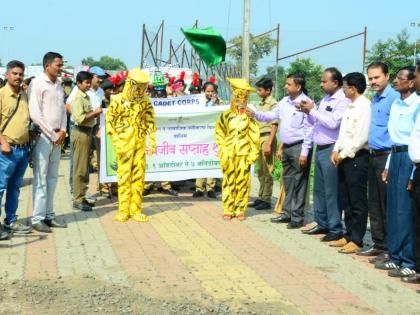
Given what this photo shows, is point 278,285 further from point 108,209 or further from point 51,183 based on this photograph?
point 108,209

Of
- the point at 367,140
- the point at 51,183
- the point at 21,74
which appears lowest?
the point at 51,183

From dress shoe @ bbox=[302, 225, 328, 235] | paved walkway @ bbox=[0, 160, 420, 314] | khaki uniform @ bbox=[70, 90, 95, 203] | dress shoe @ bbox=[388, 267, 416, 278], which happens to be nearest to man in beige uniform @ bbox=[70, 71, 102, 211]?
khaki uniform @ bbox=[70, 90, 95, 203]

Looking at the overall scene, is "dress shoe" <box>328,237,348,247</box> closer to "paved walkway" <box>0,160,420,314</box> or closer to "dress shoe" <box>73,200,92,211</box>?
"paved walkway" <box>0,160,420,314</box>

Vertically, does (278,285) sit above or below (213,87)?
below

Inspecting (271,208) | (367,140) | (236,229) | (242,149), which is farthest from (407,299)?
(271,208)

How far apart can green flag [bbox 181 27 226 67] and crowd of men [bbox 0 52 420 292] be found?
1.26 meters

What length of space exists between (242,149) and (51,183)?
8.37ft

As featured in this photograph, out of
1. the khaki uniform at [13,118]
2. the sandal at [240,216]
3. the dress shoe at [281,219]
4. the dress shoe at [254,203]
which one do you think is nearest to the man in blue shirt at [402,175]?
the dress shoe at [281,219]

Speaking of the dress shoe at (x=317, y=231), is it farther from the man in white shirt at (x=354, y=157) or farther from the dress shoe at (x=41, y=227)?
the dress shoe at (x=41, y=227)

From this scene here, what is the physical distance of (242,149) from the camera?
314 inches

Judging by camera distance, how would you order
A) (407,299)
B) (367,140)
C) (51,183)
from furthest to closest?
(51,183)
(367,140)
(407,299)

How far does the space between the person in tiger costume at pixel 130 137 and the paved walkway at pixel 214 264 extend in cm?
34

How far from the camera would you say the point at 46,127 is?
270 inches

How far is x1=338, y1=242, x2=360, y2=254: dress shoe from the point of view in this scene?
21.2 feet
